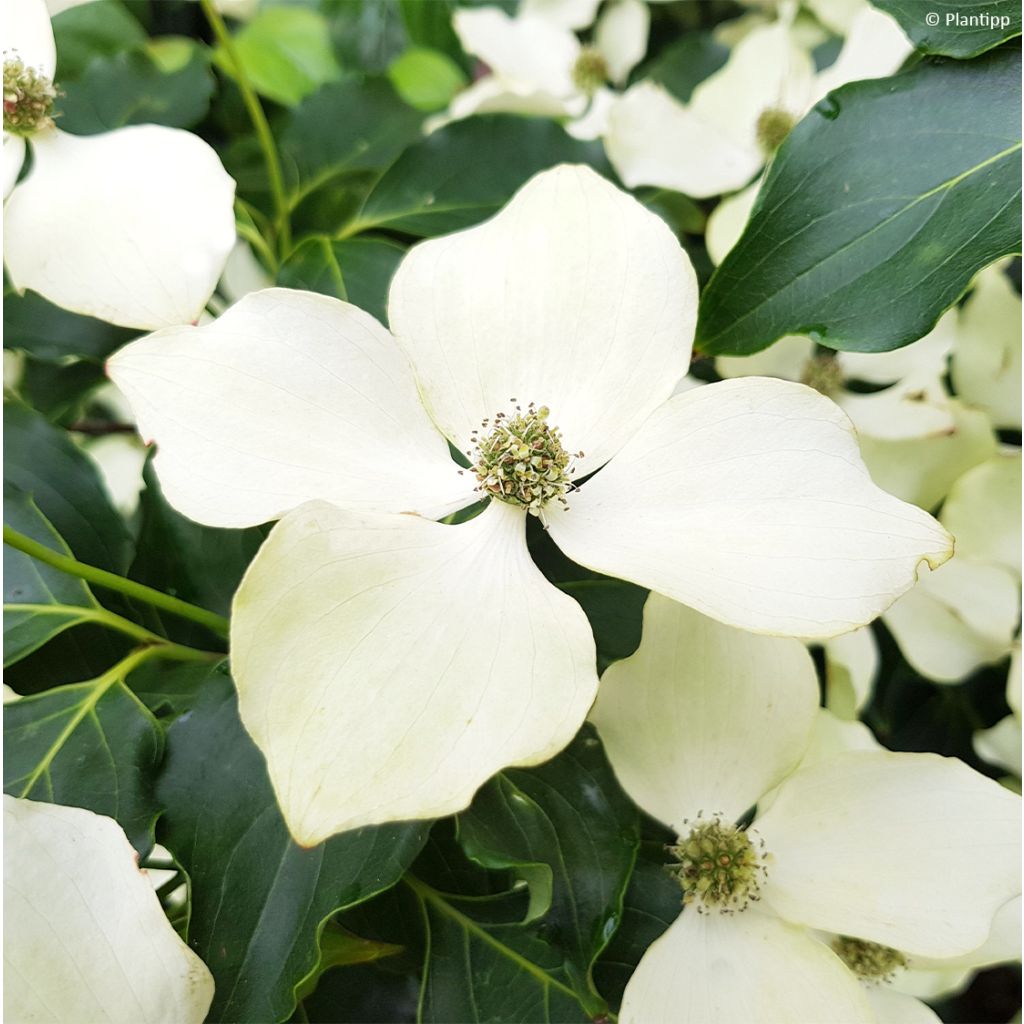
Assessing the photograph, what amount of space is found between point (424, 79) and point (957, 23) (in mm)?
392

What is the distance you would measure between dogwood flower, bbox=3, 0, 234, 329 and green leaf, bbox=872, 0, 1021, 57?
0.29 m

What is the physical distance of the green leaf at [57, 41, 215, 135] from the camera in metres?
0.54

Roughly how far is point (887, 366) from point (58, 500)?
474 mm

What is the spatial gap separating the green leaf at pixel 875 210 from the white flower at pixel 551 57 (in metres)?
0.25

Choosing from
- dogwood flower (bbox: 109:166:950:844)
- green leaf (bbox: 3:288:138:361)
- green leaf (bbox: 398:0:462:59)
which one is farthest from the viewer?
green leaf (bbox: 398:0:462:59)

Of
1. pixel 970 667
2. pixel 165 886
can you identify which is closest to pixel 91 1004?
pixel 165 886

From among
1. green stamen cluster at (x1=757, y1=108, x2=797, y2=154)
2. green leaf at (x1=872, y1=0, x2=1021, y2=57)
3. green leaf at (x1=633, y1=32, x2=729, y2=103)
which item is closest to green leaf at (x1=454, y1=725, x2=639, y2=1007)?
green leaf at (x1=872, y1=0, x2=1021, y2=57)

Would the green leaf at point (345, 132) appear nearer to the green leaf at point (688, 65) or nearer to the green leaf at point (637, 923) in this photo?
the green leaf at point (688, 65)

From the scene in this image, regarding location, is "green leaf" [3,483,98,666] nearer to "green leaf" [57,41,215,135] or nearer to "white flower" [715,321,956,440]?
"green leaf" [57,41,215,135]

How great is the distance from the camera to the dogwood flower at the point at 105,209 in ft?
1.30

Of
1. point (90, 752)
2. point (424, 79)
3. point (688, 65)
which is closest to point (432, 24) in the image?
point (424, 79)

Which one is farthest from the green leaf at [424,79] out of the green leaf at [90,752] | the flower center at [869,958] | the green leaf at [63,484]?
the flower center at [869,958]

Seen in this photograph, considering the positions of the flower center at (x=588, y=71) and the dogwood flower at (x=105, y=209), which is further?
the flower center at (x=588, y=71)

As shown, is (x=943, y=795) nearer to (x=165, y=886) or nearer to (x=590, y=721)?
(x=590, y=721)
